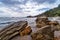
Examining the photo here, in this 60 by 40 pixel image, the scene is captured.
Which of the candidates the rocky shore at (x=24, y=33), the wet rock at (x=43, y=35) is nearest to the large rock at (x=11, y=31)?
the rocky shore at (x=24, y=33)

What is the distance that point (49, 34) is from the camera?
8.71 m

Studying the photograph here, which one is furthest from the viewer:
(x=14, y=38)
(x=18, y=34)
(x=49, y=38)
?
(x=18, y=34)

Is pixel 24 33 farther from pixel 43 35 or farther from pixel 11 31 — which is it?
pixel 43 35

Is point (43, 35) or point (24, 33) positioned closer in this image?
point (43, 35)

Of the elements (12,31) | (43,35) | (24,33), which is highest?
(12,31)

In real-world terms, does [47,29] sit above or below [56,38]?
above

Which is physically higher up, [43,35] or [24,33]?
[43,35]

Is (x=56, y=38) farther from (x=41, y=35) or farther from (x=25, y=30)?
(x=25, y=30)

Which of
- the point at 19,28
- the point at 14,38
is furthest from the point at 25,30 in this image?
the point at 14,38

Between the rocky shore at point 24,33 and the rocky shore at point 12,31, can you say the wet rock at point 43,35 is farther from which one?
the rocky shore at point 12,31

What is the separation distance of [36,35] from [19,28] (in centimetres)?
205

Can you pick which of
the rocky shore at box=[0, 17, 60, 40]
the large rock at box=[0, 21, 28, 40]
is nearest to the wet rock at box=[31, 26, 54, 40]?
the rocky shore at box=[0, 17, 60, 40]

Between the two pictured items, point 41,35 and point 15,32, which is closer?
point 41,35

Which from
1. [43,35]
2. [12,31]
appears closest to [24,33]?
[12,31]
